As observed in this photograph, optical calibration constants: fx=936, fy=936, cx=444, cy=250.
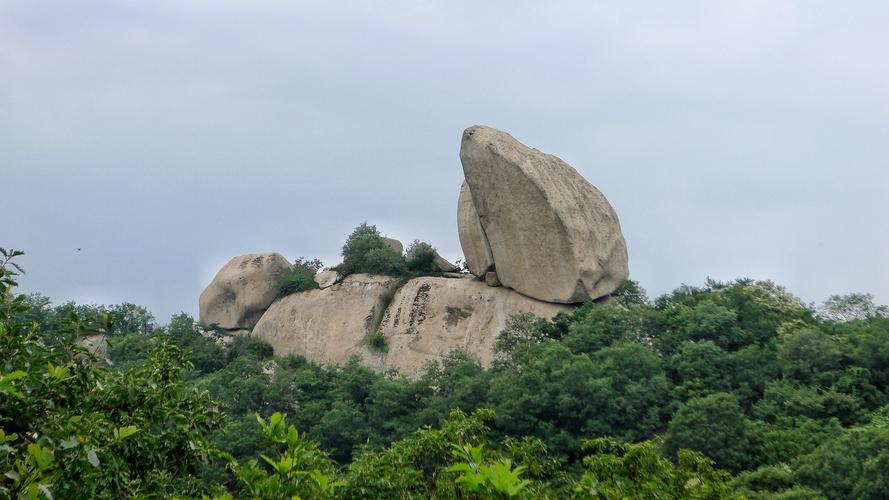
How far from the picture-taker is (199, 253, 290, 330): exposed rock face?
3136cm

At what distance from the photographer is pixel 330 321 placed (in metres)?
28.6

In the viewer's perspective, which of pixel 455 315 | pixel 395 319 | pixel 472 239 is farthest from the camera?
pixel 395 319

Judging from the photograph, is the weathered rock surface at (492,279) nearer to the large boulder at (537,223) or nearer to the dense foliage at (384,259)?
the large boulder at (537,223)

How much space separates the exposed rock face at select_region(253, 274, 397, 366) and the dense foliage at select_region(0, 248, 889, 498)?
98 centimetres

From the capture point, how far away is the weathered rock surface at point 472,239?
2661 cm

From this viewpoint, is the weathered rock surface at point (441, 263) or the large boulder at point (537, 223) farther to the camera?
the weathered rock surface at point (441, 263)

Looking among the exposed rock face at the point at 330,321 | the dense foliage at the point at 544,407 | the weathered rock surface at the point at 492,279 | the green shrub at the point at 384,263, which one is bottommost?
the dense foliage at the point at 544,407

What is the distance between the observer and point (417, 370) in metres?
25.7

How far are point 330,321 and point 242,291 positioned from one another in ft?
14.9

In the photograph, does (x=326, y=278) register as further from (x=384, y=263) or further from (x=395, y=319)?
(x=395, y=319)

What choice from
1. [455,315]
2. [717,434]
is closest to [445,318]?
[455,315]

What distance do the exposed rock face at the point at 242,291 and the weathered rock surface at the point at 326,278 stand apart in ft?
4.46

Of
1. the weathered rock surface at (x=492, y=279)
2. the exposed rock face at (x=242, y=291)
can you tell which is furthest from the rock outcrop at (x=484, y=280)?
the exposed rock face at (x=242, y=291)

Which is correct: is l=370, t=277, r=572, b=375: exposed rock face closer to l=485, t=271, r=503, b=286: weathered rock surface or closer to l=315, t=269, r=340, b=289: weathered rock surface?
l=485, t=271, r=503, b=286: weathered rock surface
